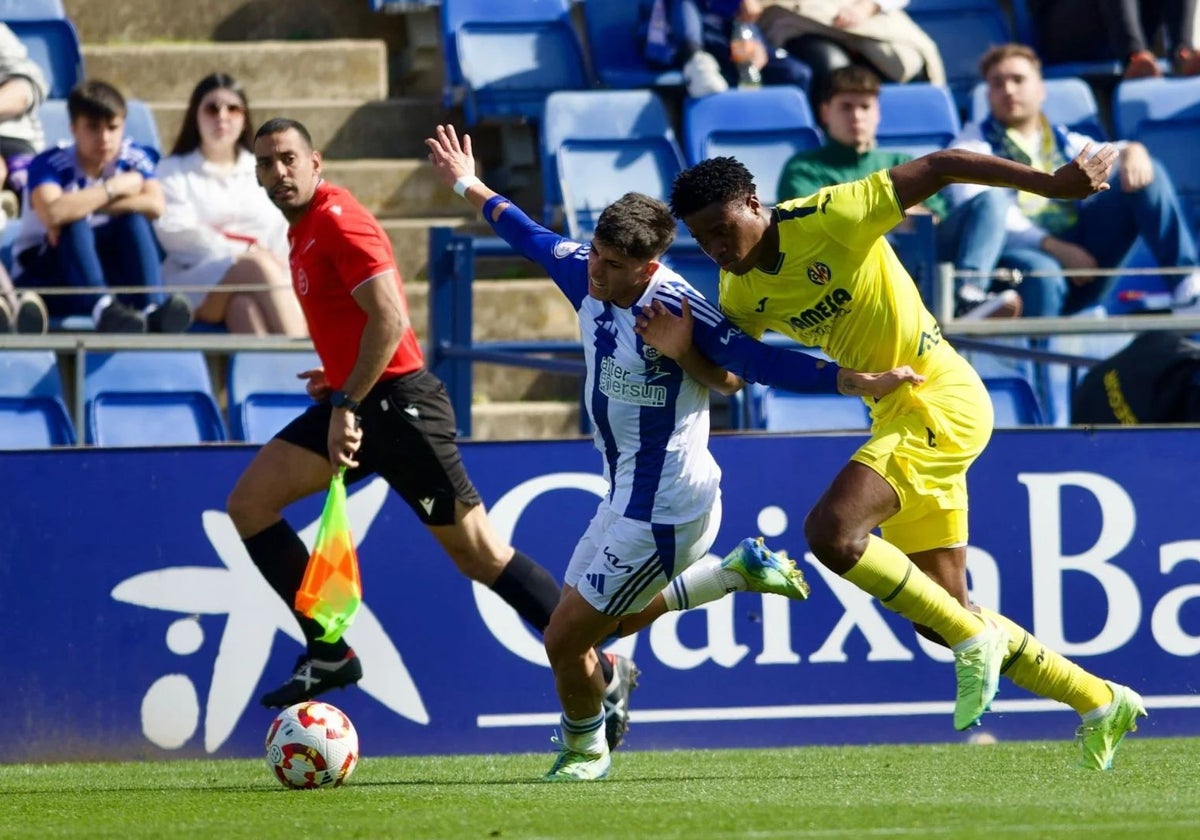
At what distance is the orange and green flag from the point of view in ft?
22.8

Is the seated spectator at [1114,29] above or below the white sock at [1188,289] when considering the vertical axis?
above

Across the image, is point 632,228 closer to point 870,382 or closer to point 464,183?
point 870,382

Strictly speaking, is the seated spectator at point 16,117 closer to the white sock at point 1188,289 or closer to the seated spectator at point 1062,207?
the seated spectator at point 1062,207

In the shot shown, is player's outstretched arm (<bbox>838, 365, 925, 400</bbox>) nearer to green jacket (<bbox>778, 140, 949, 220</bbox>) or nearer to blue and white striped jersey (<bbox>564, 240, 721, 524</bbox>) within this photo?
blue and white striped jersey (<bbox>564, 240, 721, 524</bbox>)

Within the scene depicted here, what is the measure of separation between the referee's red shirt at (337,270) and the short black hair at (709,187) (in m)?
1.43

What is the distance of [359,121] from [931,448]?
6.56 metres

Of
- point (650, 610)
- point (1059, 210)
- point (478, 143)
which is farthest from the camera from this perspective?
point (478, 143)

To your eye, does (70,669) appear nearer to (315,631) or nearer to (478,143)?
(315,631)

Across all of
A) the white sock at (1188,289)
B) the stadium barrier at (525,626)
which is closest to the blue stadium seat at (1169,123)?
the white sock at (1188,289)

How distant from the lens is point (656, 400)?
618cm

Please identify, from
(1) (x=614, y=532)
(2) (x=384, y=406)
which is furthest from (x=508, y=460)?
(1) (x=614, y=532)

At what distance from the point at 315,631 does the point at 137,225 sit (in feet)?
11.2

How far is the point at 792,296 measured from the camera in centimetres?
618

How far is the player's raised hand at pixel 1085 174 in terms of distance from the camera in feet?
19.1
